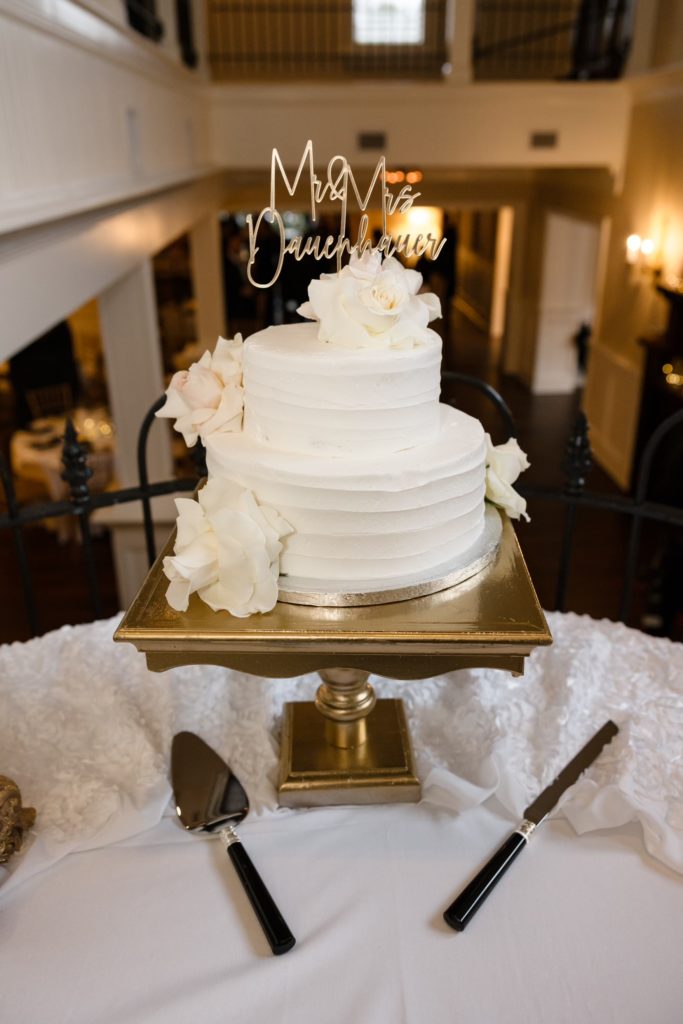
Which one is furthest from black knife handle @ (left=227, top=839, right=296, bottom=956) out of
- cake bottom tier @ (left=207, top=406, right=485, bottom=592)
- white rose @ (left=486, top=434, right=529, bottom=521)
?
white rose @ (left=486, top=434, right=529, bottom=521)

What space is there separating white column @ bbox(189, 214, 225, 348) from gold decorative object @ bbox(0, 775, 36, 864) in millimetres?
7903

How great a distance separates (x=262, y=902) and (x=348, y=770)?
0.33m

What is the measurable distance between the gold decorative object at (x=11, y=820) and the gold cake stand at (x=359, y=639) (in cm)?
31

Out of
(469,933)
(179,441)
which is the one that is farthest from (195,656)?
(179,441)

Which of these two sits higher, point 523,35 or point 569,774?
point 523,35

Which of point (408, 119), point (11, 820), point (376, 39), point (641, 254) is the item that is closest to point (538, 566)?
point (641, 254)

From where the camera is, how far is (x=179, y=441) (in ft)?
26.5

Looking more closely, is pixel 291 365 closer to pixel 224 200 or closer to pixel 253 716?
pixel 253 716

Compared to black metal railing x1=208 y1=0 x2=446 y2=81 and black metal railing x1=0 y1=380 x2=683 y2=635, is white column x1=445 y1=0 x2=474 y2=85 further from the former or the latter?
black metal railing x1=0 y1=380 x2=683 y2=635

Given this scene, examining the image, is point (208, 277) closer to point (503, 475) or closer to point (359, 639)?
point (503, 475)

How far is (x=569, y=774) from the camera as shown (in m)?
1.39

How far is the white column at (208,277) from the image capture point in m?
8.70

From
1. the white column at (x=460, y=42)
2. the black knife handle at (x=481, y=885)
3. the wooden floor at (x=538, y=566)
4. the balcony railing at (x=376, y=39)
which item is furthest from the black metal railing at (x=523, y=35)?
the black knife handle at (x=481, y=885)

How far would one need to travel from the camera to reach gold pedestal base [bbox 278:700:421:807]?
1407mm
